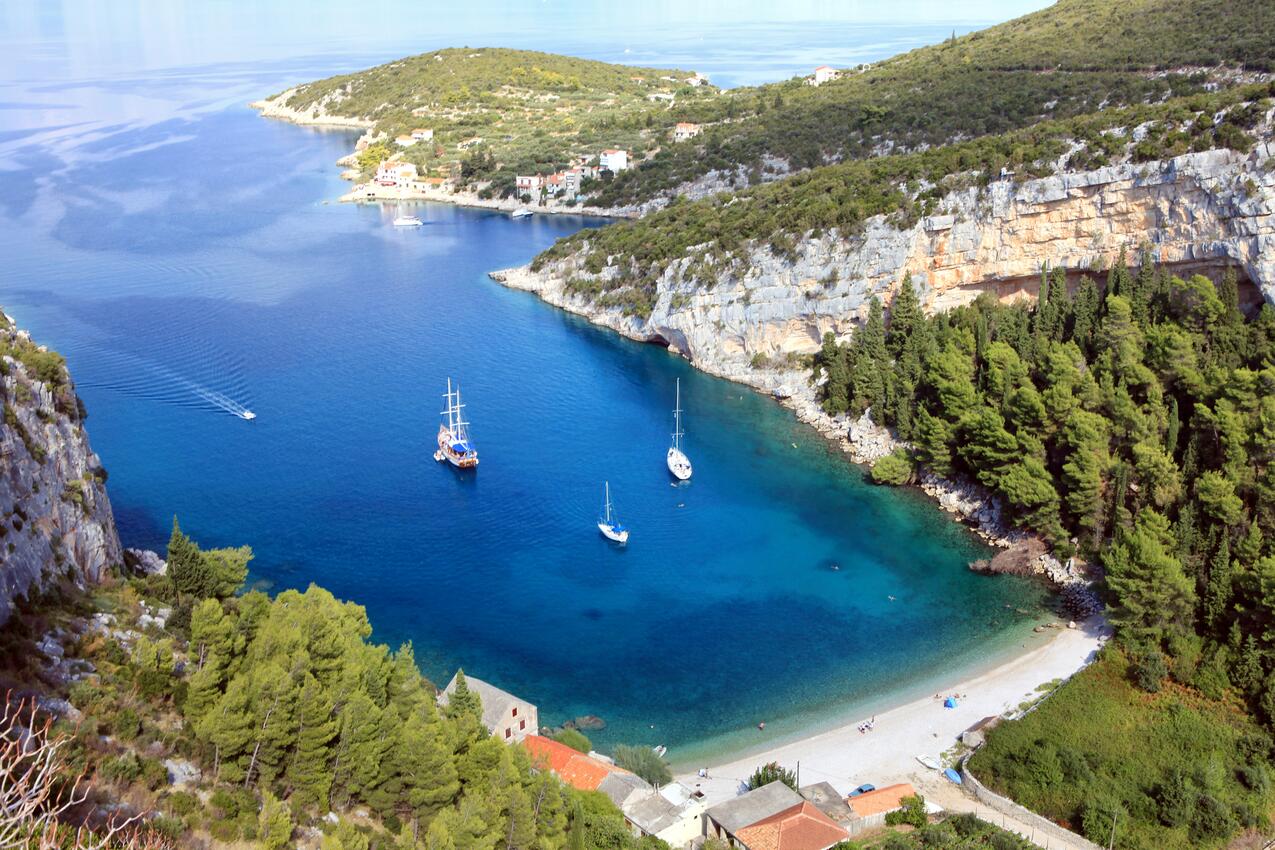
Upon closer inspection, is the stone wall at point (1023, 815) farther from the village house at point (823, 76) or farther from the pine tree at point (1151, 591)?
the village house at point (823, 76)

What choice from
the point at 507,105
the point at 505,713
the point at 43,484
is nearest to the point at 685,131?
the point at 507,105

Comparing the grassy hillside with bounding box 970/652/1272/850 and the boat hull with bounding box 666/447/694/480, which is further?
the boat hull with bounding box 666/447/694/480

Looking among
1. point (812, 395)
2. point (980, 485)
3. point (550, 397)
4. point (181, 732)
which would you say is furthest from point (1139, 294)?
point (181, 732)

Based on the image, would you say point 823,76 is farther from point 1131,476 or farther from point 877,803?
point 877,803

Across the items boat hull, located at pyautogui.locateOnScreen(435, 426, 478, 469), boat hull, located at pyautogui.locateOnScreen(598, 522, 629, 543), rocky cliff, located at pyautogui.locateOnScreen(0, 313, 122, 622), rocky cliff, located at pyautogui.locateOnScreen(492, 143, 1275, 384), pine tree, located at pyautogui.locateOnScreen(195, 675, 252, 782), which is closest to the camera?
pine tree, located at pyautogui.locateOnScreen(195, 675, 252, 782)

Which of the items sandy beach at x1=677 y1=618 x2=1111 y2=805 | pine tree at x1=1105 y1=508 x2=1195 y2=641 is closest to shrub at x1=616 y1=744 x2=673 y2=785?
sandy beach at x1=677 y1=618 x2=1111 y2=805

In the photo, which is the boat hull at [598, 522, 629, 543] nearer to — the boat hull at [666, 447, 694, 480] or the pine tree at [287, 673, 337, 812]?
the boat hull at [666, 447, 694, 480]
